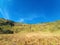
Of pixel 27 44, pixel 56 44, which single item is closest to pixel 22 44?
pixel 27 44

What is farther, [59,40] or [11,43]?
[59,40]

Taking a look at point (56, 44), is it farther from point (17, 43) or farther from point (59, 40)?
point (17, 43)

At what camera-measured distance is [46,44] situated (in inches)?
1468

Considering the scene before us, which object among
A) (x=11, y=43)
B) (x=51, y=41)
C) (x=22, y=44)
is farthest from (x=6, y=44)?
(x=51, y=41)

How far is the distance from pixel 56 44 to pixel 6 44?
1358cm

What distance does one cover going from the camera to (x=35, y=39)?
4012 centimetres

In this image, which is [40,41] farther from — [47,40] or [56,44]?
[56,44]

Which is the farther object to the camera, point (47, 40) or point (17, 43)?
point (47, 40)

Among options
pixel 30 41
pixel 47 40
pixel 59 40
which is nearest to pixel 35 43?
pixel 30 41

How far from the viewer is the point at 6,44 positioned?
36719mm

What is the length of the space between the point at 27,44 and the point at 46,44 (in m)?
5.29

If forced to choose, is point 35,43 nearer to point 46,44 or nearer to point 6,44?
point 46,44

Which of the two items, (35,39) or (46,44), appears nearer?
(46,44)

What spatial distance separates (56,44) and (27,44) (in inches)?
311
